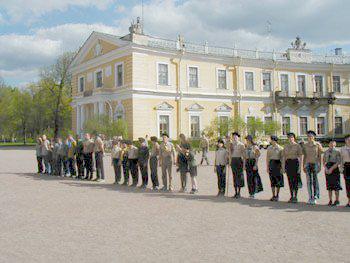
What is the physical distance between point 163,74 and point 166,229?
28817 mm

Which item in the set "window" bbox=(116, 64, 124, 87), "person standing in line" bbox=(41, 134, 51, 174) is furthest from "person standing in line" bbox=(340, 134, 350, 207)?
"window" bbox=(116, 64, 124, 87)

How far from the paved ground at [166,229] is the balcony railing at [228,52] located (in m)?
25.4

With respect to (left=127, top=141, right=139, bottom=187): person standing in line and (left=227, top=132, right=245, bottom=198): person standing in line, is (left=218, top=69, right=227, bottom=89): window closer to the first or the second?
(left=127, top=141, right=139, bottom=187): person standing in line

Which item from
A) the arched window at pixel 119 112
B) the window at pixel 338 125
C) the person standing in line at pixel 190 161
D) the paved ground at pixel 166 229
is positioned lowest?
the paved ground at pixel 166 229

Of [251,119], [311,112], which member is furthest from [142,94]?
[311,112]

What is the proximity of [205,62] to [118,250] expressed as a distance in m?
32.7

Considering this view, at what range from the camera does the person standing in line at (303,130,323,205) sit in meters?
10.1

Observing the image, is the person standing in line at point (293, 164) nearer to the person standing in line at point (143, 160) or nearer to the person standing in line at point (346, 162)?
the person standing in line at point (346, 162)

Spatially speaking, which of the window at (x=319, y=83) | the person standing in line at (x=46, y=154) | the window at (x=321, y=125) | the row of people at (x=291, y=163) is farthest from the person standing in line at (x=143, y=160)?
the window at (x=319, y=83)

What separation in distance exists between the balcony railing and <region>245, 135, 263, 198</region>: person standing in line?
24.9 metres

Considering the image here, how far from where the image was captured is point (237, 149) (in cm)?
1134

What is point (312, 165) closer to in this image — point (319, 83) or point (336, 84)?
point (319, 83)

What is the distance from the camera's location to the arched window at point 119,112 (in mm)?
34688

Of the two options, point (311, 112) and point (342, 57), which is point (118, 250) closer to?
point (311, 112)
